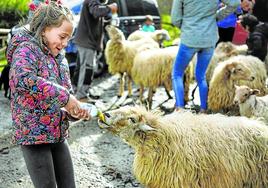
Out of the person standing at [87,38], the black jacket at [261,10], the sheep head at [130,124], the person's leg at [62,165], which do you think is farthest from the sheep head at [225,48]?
the person's leg at [62,165]

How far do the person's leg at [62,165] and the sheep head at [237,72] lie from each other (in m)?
3.62

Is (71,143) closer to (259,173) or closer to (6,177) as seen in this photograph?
(6,177)

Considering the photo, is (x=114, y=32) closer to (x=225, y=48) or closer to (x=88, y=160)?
(x=225, y=48)

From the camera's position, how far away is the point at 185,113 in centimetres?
344

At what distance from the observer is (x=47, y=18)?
2332mm

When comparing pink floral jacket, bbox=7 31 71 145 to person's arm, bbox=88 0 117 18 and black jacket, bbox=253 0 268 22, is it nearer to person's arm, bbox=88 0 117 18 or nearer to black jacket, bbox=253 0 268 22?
person's arm, bbox=88 0 117 18

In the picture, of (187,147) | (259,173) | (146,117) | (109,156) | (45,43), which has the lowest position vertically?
(109,156)

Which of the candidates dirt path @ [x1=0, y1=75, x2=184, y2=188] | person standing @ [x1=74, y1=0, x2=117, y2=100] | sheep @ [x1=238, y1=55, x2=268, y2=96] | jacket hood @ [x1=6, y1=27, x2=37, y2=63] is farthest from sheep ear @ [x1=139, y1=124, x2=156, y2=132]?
person standing @ [x1=74, y1=0, x2=117, y2=100]

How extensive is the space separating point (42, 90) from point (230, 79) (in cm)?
401

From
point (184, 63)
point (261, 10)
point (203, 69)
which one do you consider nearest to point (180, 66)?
point (184, 63)

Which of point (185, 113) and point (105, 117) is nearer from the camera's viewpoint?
point (105, 117)

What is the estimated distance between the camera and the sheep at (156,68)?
6320mm

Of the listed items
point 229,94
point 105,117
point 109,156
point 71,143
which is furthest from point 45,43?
point 229,94

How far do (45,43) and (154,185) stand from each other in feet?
4.63
